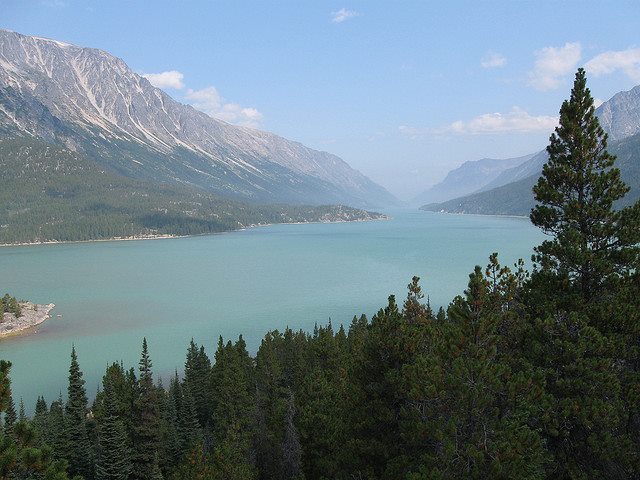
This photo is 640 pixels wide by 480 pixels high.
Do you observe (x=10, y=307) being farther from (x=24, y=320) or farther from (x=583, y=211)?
(x=583, y=211)

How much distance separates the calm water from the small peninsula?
8.55 ft

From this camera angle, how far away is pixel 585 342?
46.8 ft

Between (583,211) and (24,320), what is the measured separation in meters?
96.7

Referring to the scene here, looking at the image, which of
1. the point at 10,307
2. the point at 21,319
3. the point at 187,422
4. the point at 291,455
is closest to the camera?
the point at 291,455

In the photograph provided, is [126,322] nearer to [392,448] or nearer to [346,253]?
[392,448]

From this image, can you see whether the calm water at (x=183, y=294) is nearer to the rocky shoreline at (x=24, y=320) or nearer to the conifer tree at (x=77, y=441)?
the rocky shoreline at (x=24, y=320)

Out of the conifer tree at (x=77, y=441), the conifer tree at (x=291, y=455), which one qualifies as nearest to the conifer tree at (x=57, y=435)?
the conifer tree at (x=77, y=441)

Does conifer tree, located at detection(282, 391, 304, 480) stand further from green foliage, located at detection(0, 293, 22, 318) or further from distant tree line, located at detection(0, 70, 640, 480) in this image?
green foliage, located at detection(0, 293, 22, 318)

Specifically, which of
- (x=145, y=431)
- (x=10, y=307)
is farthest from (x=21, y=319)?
(x=145, y=431)

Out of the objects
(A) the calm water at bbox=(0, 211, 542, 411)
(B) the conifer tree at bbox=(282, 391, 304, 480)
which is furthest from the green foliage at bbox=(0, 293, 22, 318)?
(B) the conifer tree at bbox=(282, 391, 304, 480)

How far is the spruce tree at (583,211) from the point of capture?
634 inches

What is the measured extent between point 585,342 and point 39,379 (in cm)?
6735

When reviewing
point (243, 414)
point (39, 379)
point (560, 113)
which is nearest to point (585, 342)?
point (560, 113)

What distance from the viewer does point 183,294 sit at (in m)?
121
